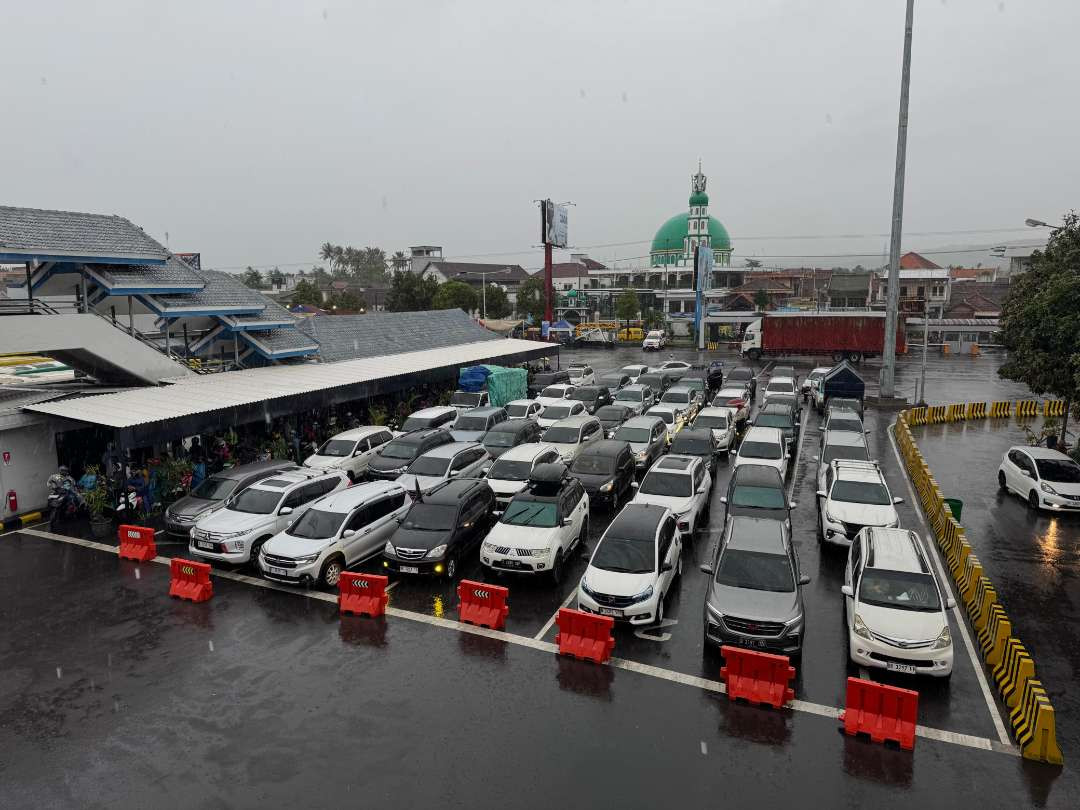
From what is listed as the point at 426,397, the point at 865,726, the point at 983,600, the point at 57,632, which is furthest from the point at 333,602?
the point at 426,397

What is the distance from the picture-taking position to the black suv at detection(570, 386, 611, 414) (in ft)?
97.4

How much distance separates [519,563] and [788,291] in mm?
93603

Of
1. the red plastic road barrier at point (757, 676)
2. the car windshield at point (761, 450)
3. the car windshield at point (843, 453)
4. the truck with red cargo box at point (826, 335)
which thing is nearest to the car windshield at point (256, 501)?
the red plastic road barrier at point (757, 676)

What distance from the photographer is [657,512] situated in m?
13.8

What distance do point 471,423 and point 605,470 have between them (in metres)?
6.94

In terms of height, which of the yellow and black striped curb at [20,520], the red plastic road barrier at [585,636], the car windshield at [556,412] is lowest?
the yellow and black striped curb at [20,520]

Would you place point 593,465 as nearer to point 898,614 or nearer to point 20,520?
point 898,614

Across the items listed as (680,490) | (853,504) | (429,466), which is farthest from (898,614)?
(429,466)

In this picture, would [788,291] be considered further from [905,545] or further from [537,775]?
[537,775]

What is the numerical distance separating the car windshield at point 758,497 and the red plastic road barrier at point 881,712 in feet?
21.0

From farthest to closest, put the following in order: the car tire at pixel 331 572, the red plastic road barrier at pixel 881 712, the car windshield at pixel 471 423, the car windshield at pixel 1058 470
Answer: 1. the car windshield at pixel 471 423
2. the car windshield at pixel 1058 470
3. the car tire at pixel 331 572
4. the red plastic road barrier at pixel 881 712

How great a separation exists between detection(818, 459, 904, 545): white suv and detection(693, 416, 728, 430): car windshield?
6817 millimetres

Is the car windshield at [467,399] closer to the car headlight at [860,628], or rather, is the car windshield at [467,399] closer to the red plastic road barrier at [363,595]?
the red plastic road barrier at [363,595]

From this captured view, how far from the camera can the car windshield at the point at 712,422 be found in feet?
78.9
